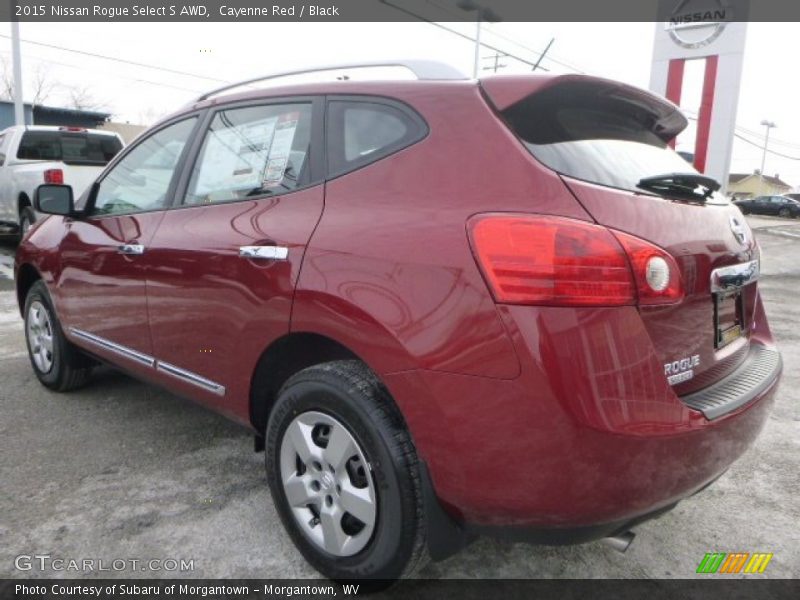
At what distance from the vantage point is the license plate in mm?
2016

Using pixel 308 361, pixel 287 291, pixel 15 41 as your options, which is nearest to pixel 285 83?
pixel 287 291

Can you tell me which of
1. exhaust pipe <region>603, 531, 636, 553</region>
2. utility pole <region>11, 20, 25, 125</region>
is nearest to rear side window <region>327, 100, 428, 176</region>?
exhaust pipe <region>603, 531, 636, 553</region>

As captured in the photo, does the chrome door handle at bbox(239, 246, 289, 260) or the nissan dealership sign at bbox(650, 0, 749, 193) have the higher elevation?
the nissan dealership sign at bbox(650, 0, 749, 193)

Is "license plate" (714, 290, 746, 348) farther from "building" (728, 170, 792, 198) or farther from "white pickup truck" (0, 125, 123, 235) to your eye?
"building" (728, 170, 792, 198)

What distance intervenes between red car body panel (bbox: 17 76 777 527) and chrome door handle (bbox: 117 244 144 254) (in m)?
0.84

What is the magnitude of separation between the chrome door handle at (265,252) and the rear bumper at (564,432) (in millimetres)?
676

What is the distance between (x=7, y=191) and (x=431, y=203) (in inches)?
397

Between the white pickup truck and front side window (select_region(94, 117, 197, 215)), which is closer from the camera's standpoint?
front side window (select_region(94, 117, 197, 215))

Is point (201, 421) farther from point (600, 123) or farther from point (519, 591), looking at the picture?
point (600, 123)

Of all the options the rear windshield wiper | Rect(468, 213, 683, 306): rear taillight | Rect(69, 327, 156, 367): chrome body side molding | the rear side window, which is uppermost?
the rear side window

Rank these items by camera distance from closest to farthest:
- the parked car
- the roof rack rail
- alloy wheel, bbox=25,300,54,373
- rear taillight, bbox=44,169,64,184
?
the roof rack rail
alloy wheel, bbox=25,300,54,373
rear taillight, bbox=44,169,64,184
the parked car

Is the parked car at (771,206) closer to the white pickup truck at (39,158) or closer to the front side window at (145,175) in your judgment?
the white pickup truck at (39,158)

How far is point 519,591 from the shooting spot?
2135mm

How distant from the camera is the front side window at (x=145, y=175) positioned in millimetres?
3004
